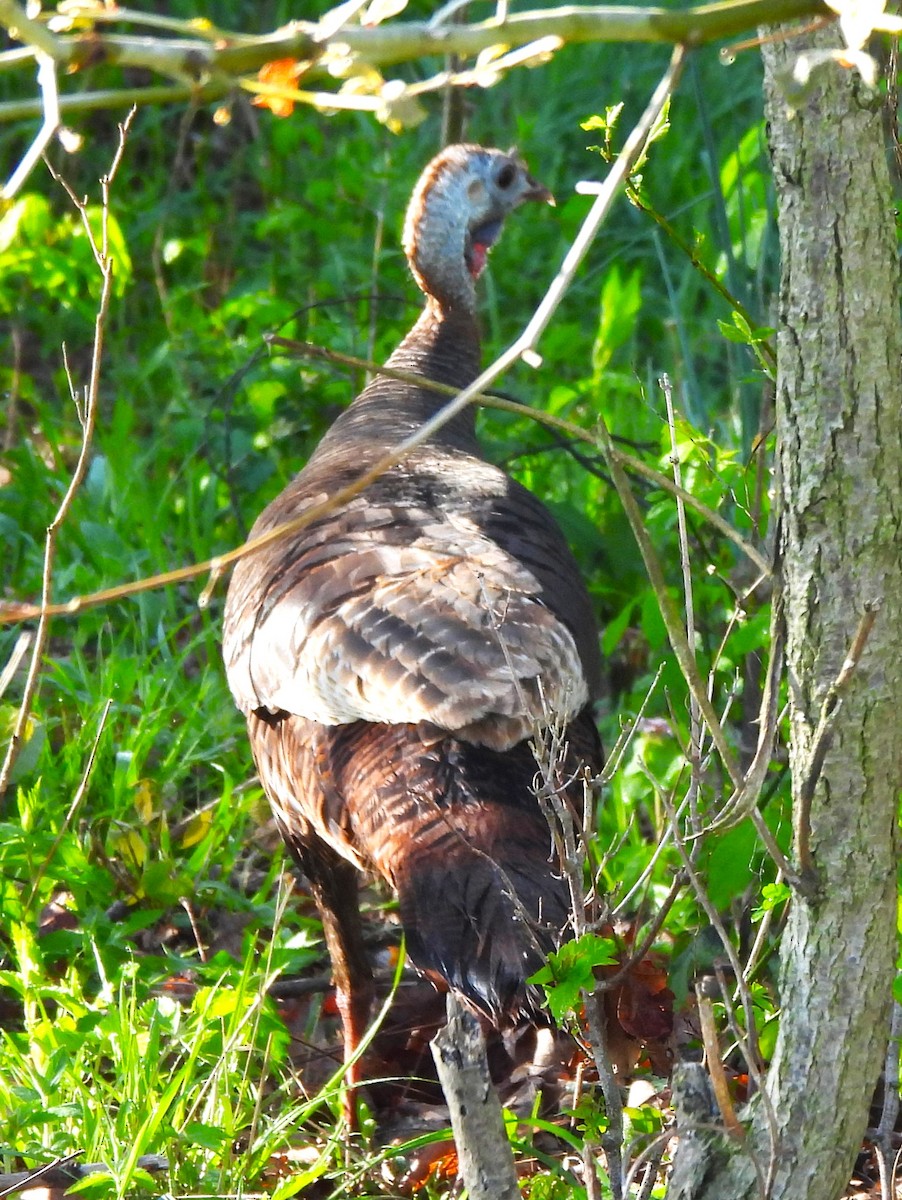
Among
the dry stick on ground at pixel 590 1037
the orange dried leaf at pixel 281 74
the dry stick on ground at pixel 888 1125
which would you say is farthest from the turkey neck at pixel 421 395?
the orange dried leaf at pixel 281 74

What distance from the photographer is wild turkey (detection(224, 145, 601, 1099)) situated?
2.29 meters

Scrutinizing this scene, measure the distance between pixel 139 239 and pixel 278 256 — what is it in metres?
0.61

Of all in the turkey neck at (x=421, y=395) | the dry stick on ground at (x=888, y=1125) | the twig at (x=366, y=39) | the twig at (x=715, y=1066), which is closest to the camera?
the twig at (x=366, y=39)

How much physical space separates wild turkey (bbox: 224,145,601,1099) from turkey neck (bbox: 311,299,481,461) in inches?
4.9

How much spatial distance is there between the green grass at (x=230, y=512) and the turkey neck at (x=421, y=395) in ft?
1.30

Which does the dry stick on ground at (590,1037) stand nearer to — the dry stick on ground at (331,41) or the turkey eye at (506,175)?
the dry stick on ground at (331,41)

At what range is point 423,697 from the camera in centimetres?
259

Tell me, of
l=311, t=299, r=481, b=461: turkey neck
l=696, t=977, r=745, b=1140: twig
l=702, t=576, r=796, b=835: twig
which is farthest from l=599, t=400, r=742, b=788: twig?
l=311, t=299, r=481, b=461: turkey neck

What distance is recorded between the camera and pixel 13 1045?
8.38 feet

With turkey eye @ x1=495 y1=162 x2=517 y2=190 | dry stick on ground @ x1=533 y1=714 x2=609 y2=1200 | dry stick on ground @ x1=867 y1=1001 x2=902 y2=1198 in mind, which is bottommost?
dry stick on ground @ x1=867 y1=1001 x2=902 y2=1198

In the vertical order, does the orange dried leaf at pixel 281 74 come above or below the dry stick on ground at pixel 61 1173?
above

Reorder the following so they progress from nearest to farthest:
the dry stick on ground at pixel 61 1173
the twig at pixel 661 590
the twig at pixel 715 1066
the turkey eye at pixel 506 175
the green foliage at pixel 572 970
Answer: the twig at pixel 661 590
the twig at pixel 715 1066
the green foliage at pixel 572 970
the dry stick on ground at pixel 61 1173
the turkey eye at pixel 506 175

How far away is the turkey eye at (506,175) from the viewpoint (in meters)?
4.61

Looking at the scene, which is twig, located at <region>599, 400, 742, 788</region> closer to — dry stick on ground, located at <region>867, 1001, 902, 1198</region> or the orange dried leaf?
the orange dried leaf
